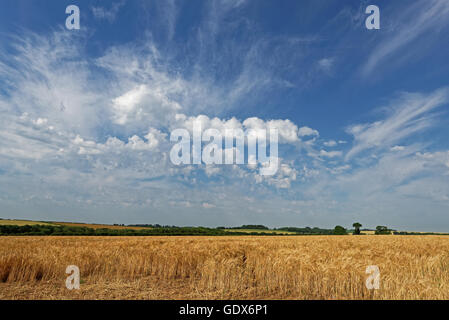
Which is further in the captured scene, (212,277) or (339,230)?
(339,230)

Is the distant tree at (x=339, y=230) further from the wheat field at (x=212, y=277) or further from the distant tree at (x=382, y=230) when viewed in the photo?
the wheat field at (x=212, y=277)

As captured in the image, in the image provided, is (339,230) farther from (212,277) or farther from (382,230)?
(212,277)

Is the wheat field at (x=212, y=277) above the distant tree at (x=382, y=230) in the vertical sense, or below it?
above

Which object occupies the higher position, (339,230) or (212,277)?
(212,277)

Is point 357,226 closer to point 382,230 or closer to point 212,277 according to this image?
point 382,230

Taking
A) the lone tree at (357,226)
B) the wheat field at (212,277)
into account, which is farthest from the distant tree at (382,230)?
the wheat field at (212,277)

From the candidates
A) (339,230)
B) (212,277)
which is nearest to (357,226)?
(339,230)

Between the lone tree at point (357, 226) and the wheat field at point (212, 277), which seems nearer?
the wheat field at point (212, 277)

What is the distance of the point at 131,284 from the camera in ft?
28.9

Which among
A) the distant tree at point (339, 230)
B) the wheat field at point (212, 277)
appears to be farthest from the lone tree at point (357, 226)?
the wheat field at point (212, 277)

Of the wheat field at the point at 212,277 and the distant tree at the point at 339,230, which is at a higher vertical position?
the wheat field at the point at 212,277

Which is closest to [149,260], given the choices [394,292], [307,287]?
[307,287]
